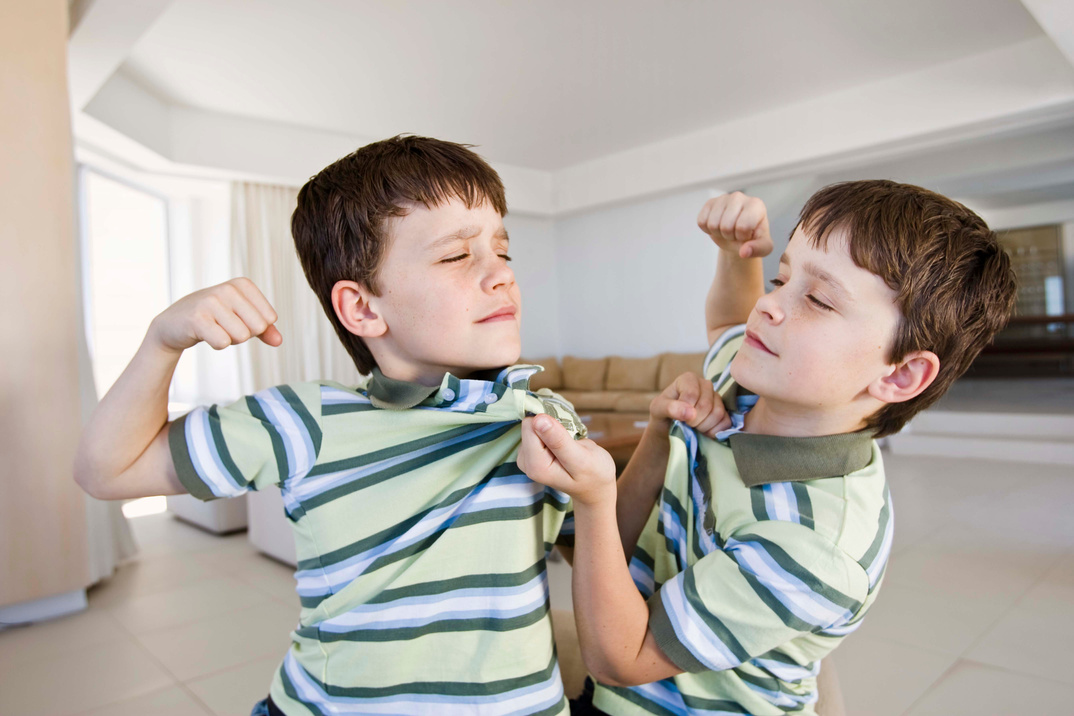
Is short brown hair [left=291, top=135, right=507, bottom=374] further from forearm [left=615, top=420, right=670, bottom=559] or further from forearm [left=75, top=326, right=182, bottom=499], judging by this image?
forearm [left=615, top=420, right=670, bottom=559]

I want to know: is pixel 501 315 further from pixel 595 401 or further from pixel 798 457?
pixel 595 401

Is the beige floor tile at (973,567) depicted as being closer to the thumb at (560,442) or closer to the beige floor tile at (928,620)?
the beige floor tile at (928,620)

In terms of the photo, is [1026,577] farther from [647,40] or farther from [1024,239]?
[1024,239]

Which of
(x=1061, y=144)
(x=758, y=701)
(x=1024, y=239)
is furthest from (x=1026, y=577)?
(x=1024, y=239)

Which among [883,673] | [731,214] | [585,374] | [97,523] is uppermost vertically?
[731,214]

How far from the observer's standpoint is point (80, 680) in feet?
7.50

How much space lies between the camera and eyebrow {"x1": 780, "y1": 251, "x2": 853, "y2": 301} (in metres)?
0.74

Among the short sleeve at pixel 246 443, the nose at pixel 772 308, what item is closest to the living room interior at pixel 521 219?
the nose at pixel 772 308

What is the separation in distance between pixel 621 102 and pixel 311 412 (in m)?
5.54

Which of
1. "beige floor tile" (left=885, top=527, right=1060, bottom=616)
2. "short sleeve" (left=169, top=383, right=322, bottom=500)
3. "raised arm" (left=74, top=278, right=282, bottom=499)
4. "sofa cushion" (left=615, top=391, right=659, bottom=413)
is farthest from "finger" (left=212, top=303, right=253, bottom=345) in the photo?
"sofa cushion" (left=615, top=391, right=659, bottom=413)

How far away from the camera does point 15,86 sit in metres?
2.66

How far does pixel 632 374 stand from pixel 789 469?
6.58 metres

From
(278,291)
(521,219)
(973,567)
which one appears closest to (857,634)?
(973,567)

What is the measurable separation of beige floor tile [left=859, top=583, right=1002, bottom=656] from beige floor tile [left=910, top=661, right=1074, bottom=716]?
6.7 inches
